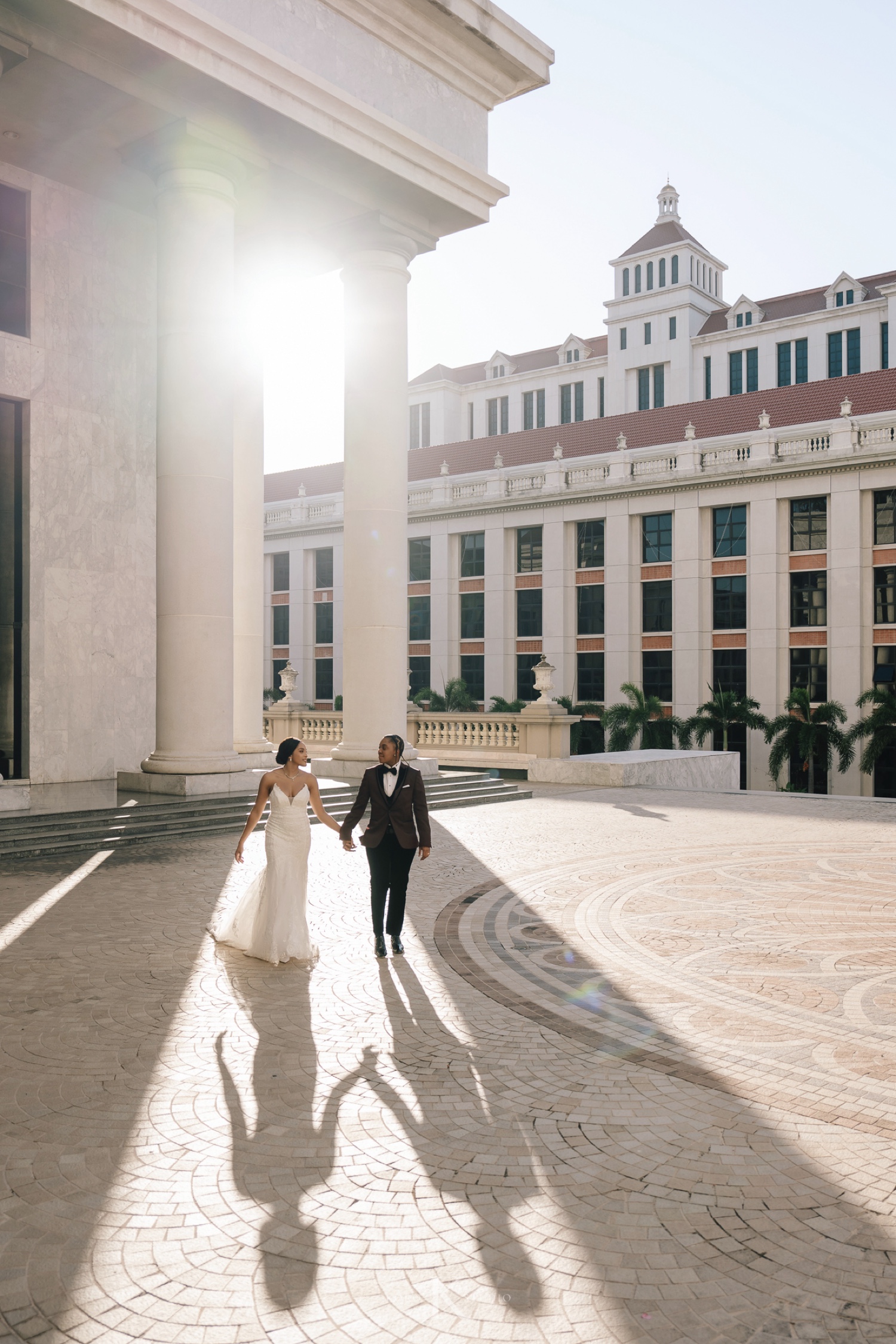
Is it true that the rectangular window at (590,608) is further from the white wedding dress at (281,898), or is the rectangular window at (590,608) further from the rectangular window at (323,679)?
the white wedding dress at (281,898)

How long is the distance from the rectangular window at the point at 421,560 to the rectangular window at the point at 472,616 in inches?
105

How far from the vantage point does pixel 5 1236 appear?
4.01 metres

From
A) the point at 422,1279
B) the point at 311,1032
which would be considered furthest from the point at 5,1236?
the point at 311,1032

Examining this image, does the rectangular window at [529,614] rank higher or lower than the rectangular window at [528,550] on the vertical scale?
lower

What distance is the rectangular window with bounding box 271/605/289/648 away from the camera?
66.2 metres

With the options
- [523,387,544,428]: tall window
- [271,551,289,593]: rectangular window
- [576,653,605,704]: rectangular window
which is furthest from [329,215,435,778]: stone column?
[523,387,544,428]: tall window

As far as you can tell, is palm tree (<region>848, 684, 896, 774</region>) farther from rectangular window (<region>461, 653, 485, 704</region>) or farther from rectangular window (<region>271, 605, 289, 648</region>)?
rectangular window (<region>271, 605, 289, 648</region>)

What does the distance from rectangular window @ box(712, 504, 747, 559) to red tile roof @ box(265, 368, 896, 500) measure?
3991mm

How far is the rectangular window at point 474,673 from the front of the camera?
57781 millimetres

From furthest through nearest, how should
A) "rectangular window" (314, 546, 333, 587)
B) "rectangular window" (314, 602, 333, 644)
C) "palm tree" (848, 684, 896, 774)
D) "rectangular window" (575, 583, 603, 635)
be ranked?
"rectangular window" (314, 602, 333, 644), "rectangular window" (314, 546, 333, 587), "rectangular window" (575, 583, 603, 635), "palm tree" (848, 684, 896, 774)

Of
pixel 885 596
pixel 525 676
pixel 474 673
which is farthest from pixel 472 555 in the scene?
pixel 885 596

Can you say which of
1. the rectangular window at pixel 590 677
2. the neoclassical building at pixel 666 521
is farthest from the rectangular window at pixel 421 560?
the rectangular window at pixel 590 677

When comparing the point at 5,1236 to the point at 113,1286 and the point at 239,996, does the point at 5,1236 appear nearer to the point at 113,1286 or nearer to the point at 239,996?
the point at 113,1286

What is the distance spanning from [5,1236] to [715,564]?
1954 inches
